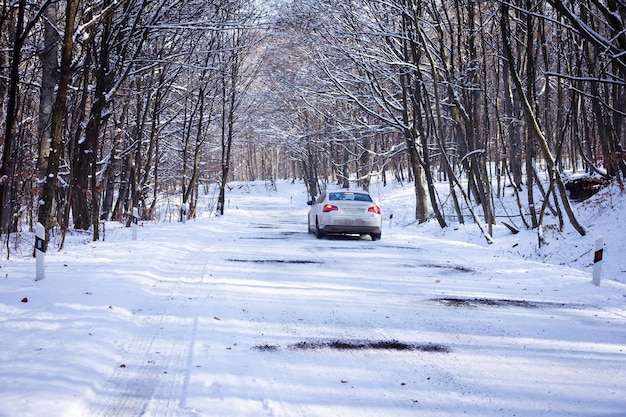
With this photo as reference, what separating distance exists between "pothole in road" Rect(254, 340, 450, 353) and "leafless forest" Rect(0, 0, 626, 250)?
5466mm

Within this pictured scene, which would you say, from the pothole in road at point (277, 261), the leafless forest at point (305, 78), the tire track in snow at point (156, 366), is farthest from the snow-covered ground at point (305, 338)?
the leafless forest at point (305, 78)

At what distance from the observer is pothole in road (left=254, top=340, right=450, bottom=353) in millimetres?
5102

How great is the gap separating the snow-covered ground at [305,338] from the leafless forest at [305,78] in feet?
9.49

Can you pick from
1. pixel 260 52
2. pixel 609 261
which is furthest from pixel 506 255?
pixel 260 52

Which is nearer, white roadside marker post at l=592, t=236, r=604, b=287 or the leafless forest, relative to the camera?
white roadside marker post at l=592, t=236, r=604, b=287

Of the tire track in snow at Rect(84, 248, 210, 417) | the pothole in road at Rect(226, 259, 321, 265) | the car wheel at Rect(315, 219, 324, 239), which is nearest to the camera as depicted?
the tire track in snow at Rect(84, 248, 210, 417)

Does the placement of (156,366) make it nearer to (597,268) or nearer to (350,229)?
(597,268)

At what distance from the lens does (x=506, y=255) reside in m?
12.7

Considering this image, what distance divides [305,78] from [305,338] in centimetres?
2155

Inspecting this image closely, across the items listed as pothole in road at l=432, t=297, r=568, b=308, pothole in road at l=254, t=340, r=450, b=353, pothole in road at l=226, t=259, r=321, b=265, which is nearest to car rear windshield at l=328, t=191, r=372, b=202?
pothole in road at l=226, t=259, r=321, b=265

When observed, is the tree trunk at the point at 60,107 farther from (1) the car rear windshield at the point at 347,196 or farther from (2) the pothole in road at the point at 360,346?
(1) the car rear windshield at the point at 347,196

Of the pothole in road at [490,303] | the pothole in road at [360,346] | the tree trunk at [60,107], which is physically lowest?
the pothole in road at [490,303]

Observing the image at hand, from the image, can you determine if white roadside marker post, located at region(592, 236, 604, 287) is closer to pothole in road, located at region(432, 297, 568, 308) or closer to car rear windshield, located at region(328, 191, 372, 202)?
pothole in road, located at region(432, 297, 568, 308)

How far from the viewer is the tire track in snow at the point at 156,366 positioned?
370cm
